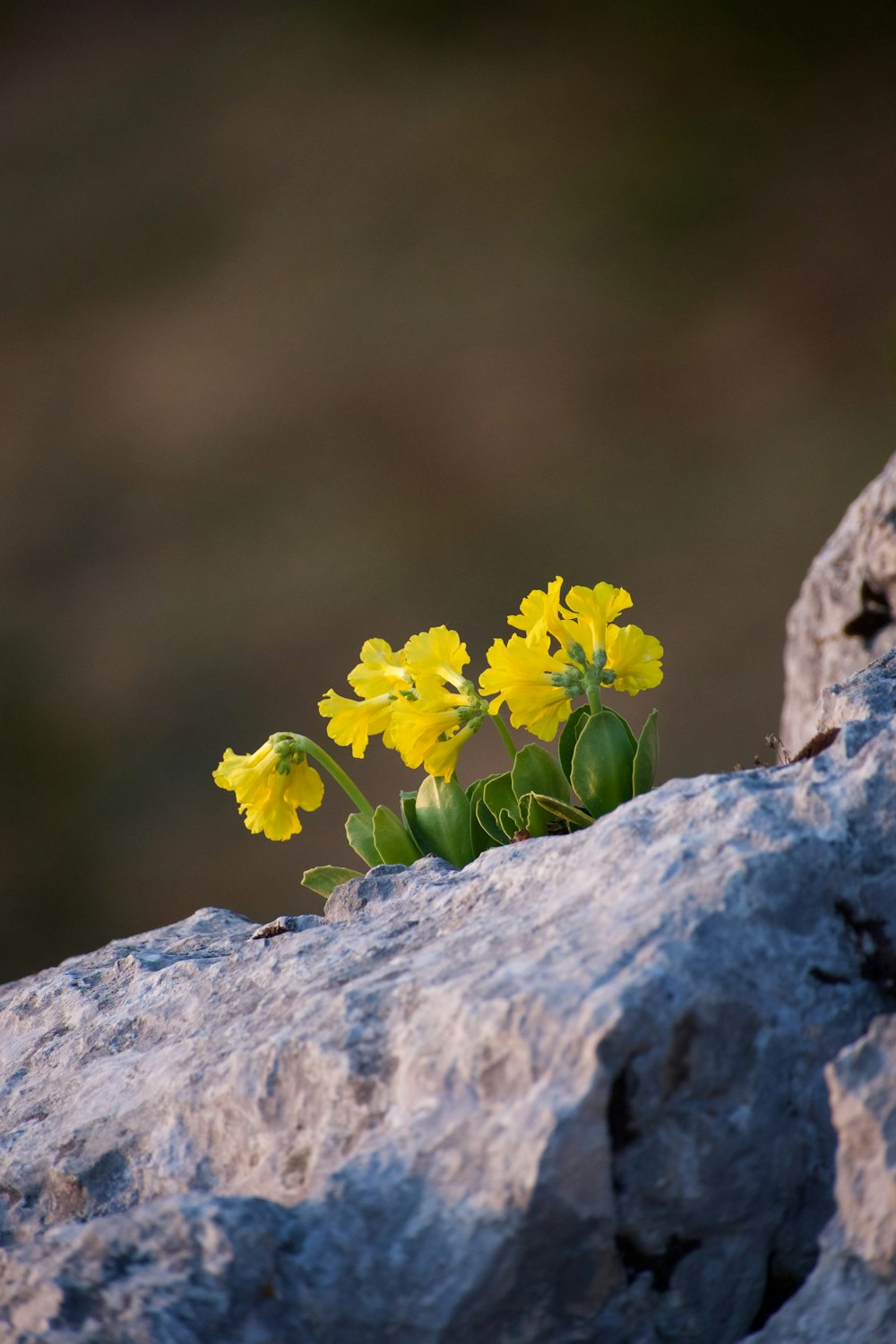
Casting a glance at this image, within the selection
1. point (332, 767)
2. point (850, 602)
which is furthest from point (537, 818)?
point (850, 602)

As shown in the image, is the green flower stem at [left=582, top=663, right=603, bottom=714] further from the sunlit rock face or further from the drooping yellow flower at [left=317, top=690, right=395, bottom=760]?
the sunlit rock face

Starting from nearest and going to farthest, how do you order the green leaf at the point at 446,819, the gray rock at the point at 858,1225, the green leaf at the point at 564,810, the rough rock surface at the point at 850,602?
1. the gray rock at the point at 858,1225
2. the green leaf at the point at 564,810
3. the green leaf at the point at 446,819
4. the rough rock surface at the point at 850,602

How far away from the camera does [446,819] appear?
841 millimetres

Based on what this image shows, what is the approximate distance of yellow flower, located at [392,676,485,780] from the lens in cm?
82

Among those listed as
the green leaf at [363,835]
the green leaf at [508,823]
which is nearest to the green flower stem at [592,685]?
the green leaf at [508,823]

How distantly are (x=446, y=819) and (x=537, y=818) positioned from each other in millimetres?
92

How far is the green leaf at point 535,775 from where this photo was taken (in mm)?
816

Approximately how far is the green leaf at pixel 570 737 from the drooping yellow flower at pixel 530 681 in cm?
2

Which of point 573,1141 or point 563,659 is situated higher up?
point 563,659

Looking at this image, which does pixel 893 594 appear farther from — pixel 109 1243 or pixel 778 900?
pixel 109 1243

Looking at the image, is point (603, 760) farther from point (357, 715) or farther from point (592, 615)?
point (357, 715)

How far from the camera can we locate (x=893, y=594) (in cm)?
124

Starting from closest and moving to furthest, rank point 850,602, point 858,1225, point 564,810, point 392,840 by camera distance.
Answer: point 858,1225, point 564,810, point 392,840, point 850,602

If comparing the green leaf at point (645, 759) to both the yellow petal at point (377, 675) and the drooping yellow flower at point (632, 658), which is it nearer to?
the drooping yellow flower at point (632, 658)
